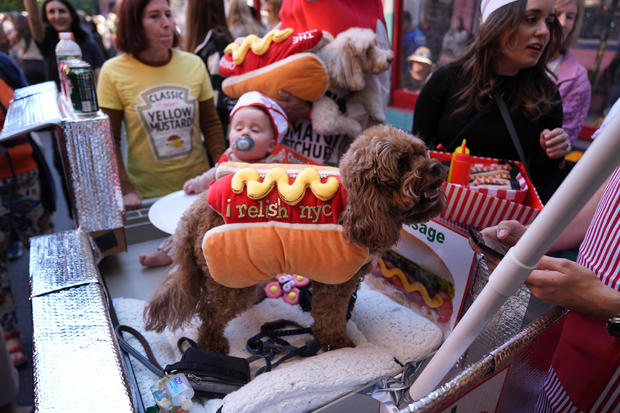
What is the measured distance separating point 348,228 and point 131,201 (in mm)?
1120

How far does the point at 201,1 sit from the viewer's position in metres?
2.40

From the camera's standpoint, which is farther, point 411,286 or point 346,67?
point 346,67

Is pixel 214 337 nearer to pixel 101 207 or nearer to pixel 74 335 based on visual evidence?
pixel 74 335

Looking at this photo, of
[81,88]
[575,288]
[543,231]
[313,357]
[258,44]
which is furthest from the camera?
[258,44]

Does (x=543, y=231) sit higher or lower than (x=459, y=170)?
higher

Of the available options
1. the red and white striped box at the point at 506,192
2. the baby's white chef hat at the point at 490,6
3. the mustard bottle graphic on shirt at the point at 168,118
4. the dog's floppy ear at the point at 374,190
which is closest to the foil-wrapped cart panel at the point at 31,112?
the mustard bottle graphic on shirt at the point at 168,118

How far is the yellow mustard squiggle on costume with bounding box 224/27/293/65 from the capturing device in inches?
53.3

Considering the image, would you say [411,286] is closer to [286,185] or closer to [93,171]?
[286,185]

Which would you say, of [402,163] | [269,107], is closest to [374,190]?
[402,163]

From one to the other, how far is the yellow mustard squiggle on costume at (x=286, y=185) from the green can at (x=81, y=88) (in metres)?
0.58

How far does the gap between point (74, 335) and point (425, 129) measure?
1244 millimetres

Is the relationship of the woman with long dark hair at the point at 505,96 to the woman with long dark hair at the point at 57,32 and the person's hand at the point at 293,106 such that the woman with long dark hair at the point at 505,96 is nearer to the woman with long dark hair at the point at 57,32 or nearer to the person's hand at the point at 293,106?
the person's hand at the point at 293,106

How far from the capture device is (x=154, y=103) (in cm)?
176

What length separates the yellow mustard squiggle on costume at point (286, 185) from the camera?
2.83 feet
